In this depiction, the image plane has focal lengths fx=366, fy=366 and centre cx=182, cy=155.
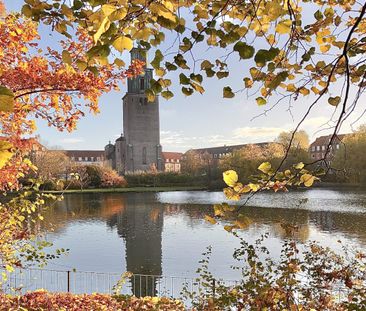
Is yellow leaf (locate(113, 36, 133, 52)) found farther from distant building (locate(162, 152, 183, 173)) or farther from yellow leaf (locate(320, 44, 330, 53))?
distant building (locate(162, 152, 183, 173))

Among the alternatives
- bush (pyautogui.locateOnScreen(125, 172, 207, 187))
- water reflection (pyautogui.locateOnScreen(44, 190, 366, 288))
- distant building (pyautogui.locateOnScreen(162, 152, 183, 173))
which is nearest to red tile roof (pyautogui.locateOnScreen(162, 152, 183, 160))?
distant building (pyautogui.locateOnScreen(162, 152, 183, 173))

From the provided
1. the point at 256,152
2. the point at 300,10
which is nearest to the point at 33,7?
the point at 300,10

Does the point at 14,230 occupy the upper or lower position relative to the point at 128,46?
lower

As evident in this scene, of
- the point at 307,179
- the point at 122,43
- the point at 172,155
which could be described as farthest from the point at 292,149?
the point at 172,155

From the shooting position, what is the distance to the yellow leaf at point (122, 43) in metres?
1.08

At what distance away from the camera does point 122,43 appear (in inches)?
42.7

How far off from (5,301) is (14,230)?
3.21ft

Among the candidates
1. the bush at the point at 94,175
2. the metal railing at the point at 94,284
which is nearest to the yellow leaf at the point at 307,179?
the metal railing at the point at 94,284

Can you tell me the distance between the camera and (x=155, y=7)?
1193 millimetres

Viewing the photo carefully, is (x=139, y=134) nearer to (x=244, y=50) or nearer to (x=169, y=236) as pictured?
(x=169, y=236)

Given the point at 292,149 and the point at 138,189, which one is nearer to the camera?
the point at 292,149

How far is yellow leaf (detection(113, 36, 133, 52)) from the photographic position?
1075 mm

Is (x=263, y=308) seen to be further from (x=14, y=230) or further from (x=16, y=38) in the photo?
(x=16, y=38)

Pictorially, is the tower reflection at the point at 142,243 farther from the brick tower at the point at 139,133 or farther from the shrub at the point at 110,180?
the brick tower at the point at 139,133
